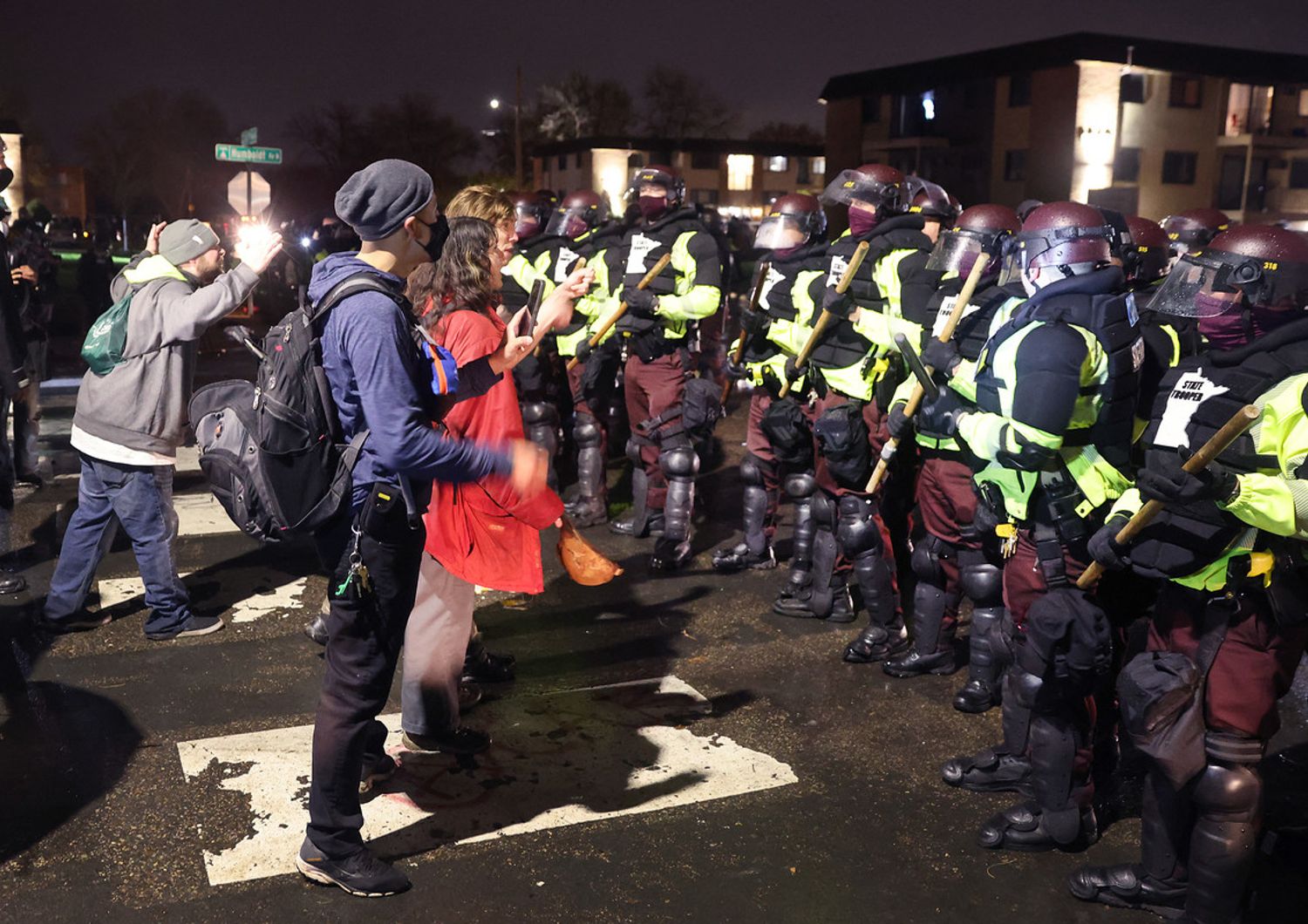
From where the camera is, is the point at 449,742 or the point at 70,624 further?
the point at 70,624

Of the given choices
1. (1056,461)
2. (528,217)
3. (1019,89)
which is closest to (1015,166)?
(1019,89)

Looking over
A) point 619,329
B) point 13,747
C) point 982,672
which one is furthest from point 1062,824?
point 619,329

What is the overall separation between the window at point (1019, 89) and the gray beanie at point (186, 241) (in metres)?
36.0

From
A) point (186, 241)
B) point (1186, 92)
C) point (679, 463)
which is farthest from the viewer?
point (1186, 92)

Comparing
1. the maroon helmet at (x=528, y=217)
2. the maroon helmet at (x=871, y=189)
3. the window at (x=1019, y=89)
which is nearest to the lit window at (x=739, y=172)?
the window at (x=1019, y=89)

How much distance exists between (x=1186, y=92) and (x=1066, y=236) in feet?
127

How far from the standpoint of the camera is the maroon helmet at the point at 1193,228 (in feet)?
22.8

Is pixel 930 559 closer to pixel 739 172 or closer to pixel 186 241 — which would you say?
pixel 186 241

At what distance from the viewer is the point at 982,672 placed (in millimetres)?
5605

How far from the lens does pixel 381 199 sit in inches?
146

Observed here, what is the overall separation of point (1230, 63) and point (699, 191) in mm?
25994

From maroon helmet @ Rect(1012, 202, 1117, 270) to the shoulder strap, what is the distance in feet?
7.54

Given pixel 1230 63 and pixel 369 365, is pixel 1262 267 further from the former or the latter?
pixel 1230 63

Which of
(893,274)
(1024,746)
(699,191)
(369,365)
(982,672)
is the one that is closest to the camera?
(369,365)
